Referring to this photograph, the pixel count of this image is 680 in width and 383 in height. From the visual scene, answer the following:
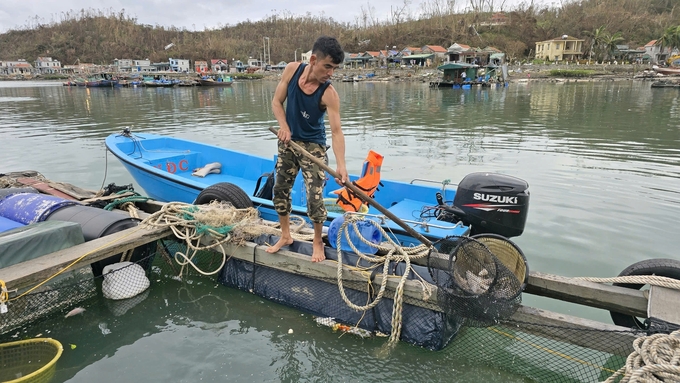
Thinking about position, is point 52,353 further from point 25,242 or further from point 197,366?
point 197,366

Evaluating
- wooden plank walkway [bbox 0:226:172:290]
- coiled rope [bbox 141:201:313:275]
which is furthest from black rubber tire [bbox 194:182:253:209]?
wooden plank walkway [bbox 0:226:172:290]

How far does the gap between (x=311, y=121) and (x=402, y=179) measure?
664cm

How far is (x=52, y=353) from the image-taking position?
11.8 ft

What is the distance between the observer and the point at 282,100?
3842mm

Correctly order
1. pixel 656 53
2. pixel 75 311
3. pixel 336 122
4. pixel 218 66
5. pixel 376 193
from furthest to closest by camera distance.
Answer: pixel 218 66, pixel 656 53, pixel 376 193, pixel 75 311, pixel 336 122

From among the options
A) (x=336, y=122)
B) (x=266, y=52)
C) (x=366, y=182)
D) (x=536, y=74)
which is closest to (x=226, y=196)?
(x=366, y=182)

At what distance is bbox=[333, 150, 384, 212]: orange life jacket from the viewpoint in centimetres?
505

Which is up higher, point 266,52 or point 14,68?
point 266,52

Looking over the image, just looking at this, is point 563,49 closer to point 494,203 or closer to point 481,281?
point 494,203

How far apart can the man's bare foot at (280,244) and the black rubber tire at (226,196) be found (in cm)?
139

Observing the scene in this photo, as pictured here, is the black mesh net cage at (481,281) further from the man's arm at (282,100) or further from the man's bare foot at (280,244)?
the man's arm at (282,100)

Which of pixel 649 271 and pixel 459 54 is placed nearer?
pixel 649 271

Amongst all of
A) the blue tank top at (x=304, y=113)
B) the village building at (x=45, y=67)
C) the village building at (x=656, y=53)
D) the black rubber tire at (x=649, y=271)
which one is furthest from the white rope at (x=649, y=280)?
the village building at (x=45, y=67)

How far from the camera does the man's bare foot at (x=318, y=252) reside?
13.2ft
